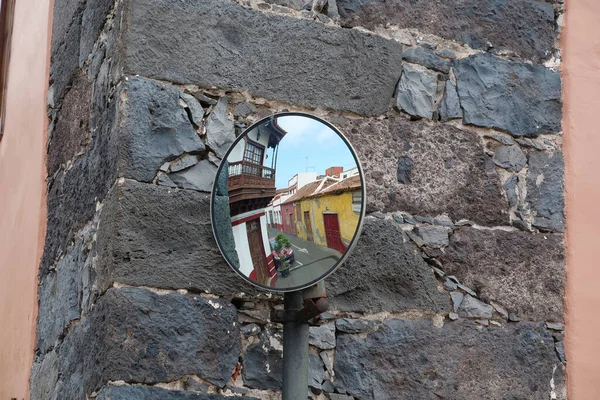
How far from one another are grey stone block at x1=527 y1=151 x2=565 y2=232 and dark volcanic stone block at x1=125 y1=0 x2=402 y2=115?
0.63 m

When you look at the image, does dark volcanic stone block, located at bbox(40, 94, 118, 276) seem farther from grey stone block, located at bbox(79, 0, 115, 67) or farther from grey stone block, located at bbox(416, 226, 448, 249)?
grey stone block, located at bbox(416, 226, 448, 249)

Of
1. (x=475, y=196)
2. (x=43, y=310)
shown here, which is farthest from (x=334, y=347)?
(x=43, y=310)

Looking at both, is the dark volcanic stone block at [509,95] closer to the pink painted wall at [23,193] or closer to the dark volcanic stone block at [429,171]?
the dark volcanic stone block at [429,171]

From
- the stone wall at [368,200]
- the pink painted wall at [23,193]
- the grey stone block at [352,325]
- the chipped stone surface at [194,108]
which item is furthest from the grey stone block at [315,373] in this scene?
the pink painted wall at [23,193]

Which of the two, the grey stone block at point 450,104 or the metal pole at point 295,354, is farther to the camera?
the grey stone block at point 450,104

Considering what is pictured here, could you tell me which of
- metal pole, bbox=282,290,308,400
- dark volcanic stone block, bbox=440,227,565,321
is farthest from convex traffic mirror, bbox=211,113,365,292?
dark volcanic stone block, bbox=440,227,565,321

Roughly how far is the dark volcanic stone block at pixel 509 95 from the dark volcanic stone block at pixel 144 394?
1447mm

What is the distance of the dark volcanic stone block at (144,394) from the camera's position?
2.85 m

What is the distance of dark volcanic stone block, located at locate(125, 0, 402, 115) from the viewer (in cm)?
321

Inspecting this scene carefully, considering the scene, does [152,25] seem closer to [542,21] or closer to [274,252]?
[274,252]

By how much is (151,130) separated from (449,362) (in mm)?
1283

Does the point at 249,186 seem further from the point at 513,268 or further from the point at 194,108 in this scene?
the point at 513,268

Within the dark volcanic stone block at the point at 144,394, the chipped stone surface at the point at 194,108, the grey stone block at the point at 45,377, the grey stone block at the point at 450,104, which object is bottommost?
the grey stone block at the point at 45,377

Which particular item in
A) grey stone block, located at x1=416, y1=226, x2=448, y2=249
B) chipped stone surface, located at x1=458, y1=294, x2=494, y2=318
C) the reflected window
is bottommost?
chipped stone surface, located at x1=458, y1=294, x2=494, y2=318
